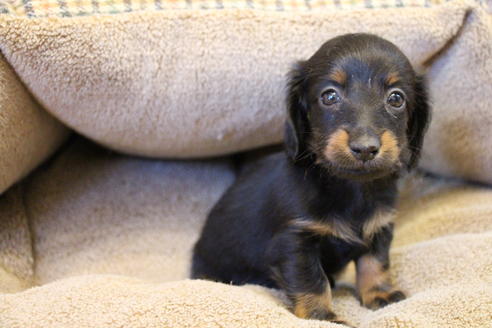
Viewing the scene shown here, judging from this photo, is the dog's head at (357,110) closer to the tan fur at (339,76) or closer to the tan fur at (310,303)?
the tan fur at (339,76)

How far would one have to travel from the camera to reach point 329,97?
7.93 feet

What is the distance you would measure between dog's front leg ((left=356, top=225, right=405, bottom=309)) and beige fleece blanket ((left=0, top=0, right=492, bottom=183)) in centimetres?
97

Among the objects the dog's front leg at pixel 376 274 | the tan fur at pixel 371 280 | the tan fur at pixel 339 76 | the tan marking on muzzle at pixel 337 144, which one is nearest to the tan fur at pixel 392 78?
the tan fur at pixel 339 76

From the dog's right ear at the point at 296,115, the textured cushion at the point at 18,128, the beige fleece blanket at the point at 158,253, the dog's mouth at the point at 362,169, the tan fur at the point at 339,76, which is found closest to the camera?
the beige fleece blanket at the point at 158,253

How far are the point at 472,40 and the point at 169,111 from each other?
1.75 meters

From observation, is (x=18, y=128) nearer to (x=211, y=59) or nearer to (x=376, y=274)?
(x=211, y=59)

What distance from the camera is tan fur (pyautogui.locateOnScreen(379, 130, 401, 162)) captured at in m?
2.16

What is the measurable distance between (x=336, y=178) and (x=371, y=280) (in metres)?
0.55

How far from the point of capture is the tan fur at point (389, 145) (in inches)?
85.1

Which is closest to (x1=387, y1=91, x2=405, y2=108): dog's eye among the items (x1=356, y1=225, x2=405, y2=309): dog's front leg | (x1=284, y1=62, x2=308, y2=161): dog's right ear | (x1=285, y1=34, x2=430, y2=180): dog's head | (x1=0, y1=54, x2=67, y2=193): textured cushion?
(x1=285, y1=34, x2=430, y2=180): dog's head

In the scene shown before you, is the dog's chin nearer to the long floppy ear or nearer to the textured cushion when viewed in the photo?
the long floppy ear

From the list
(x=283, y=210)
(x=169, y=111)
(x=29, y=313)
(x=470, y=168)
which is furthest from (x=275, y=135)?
(x=29, y=313)

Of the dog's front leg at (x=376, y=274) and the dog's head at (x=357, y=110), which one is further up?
the dog's head at (x=357, y=110)

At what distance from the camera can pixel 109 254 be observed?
3291 mm
